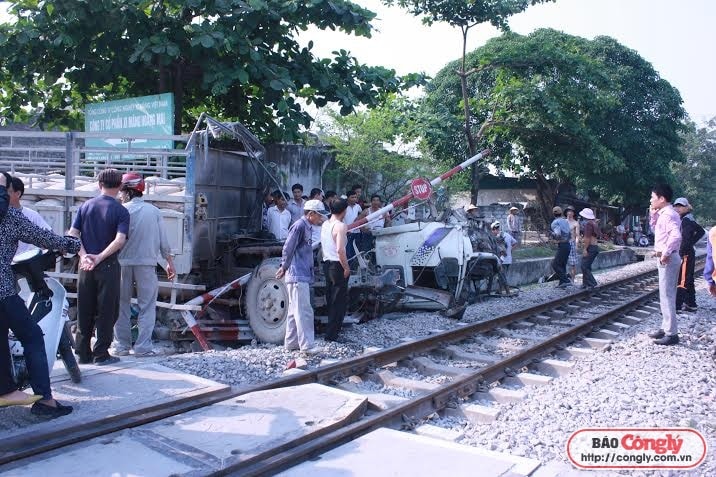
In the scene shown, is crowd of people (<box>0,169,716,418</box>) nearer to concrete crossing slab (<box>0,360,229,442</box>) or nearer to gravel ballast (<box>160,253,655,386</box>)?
concrete crossing slab (<box>0,360,229,442</box>)

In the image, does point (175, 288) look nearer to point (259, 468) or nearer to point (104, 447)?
point (104, 447)

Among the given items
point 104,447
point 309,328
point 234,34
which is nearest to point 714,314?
point 309,328

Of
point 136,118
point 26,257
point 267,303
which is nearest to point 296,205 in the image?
point 267,303

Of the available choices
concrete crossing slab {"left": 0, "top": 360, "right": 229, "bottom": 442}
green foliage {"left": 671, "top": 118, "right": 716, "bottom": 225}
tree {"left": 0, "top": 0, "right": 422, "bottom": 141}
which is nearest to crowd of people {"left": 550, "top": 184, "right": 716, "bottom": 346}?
tree {"left": 0, "top": 0, "right": 422, "bottom": 141}

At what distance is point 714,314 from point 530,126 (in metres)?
9.16

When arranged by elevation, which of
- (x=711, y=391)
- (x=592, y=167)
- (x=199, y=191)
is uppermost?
(x=592, y=167)

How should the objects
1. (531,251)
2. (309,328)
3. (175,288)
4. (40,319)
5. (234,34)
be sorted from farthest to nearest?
(531,251) < (234,34) < (175,288) < (309,328) < (40,319)

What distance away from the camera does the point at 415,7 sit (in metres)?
15.8

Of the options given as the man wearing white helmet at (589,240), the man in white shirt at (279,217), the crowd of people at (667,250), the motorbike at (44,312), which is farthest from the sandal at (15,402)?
the man wearing white helmet at (589,240)

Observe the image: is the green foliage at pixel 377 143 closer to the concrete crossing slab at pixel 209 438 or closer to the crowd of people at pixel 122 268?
the crowd of people at pixel 122 268

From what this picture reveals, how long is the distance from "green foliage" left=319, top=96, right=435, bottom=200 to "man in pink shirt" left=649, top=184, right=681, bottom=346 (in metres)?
9.31

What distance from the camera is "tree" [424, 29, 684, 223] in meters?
17.2

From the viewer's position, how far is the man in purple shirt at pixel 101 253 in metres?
5.73

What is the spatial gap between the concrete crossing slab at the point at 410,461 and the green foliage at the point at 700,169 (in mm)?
45003
